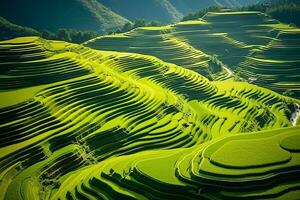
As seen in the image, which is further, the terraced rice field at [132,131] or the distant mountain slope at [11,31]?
the distant mountain slope at [11,31]

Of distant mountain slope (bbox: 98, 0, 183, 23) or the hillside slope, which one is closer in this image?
the hillside slope

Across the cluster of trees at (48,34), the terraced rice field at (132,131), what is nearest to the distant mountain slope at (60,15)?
the cluster of trees at (48,34)

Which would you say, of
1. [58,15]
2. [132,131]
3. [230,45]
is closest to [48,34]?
[230,45]

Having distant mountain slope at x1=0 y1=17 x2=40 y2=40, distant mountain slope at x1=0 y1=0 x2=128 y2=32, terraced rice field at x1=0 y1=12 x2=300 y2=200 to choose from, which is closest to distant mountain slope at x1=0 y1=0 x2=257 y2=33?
distant mountain slope at x1=0 y1=0 x2=128 y2=32

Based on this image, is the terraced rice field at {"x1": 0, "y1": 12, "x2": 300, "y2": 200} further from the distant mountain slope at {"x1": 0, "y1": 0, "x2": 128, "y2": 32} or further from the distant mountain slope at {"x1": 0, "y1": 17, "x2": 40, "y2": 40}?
the distant mountain slope at {"x1": 0, "y1": 0, "x2": 128, "y2": 32}

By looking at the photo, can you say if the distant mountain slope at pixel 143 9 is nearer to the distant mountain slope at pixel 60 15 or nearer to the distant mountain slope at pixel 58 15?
the distant mountain slope at pixel 60 15

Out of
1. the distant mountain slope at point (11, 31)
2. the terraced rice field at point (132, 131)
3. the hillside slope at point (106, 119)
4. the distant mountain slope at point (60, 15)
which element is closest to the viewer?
the terraced rice field at point (132, 131)

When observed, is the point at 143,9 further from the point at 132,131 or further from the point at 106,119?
the point at 132,131
